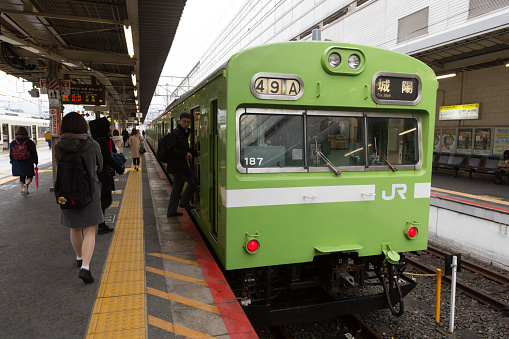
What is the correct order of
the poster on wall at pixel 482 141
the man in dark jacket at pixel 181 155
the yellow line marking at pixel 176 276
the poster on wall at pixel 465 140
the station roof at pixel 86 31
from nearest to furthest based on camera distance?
the yellow line marking at pixel 176 276, the man in dark jacket at pixel 181 155, the station roof at pixel 86 31, the poster on wall at pixel 482 141, the poster on wall at pixel 465 140

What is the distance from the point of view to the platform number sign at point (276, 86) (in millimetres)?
3228

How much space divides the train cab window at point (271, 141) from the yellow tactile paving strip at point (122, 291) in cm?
160

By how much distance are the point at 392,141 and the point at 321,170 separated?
2.99 feet

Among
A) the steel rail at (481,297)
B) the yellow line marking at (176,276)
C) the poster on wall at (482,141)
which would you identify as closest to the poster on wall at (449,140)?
the poster on wall at (482,141)

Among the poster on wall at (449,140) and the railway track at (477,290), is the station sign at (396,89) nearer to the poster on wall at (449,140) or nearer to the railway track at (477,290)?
the railway track at (477,290)

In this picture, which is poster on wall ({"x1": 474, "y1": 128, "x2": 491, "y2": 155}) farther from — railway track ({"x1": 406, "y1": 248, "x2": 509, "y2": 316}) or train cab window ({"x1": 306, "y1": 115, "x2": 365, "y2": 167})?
train cab window ({"x1": 306, "y1": 115, "x2": 365, "y2": 167})

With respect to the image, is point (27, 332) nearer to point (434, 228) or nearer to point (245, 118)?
point (245, 118)

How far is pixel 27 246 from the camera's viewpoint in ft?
16.0

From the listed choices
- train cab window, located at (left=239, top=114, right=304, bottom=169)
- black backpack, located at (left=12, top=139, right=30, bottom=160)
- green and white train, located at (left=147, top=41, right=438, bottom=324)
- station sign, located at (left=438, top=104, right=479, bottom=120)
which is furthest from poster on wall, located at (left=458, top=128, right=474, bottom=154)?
black backpack, located at (left=12, top=139, right=30, bottom=160)

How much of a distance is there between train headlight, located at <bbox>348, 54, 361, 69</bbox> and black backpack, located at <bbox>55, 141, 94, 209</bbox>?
2.83m

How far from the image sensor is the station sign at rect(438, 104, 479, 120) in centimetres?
1336

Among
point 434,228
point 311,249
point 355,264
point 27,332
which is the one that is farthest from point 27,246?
point 434,228

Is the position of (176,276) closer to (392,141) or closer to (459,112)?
(392,141)

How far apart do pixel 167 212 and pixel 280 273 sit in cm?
322
